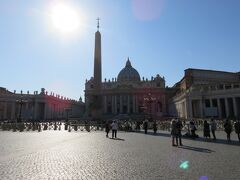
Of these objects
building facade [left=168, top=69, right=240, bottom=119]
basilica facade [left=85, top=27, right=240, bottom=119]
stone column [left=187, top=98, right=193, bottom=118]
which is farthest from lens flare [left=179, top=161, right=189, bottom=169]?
stone column [left=187, top=98, right=193, bottom=118]

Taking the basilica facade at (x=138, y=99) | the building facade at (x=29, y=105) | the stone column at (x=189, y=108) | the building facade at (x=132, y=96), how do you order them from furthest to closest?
the building facade at (x=132, y=96) → the building facade at (x=29, y=105) → the stone column at (x=189, y=108) → the basilica facade at (x=138, y=99)

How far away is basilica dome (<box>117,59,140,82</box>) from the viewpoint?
121625 mm

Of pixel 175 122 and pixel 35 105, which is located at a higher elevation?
pixel 35 105

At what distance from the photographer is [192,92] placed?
63969mm

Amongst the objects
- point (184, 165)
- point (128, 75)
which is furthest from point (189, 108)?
point (128, 75)

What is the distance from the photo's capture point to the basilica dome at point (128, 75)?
399 ft

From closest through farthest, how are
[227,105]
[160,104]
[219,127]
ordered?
1. [219,127]
2. [227,105]
3. [160,104]

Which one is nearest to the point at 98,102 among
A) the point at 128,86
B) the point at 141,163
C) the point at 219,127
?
the point at 219,127

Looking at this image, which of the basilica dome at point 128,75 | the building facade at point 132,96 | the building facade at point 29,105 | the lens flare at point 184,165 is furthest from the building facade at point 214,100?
the basilica dome at point 128,75

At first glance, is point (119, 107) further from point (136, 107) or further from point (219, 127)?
point (219, 127)

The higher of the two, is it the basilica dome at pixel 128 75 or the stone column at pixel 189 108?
the basilica dome at pixel 128 75

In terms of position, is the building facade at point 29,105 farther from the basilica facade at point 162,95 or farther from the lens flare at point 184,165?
the lens flare at point 184,165

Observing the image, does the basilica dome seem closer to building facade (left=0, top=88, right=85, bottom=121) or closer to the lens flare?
building facade (left=0, top=88, right=85, bottom=121)

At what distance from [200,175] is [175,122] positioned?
767 cm
